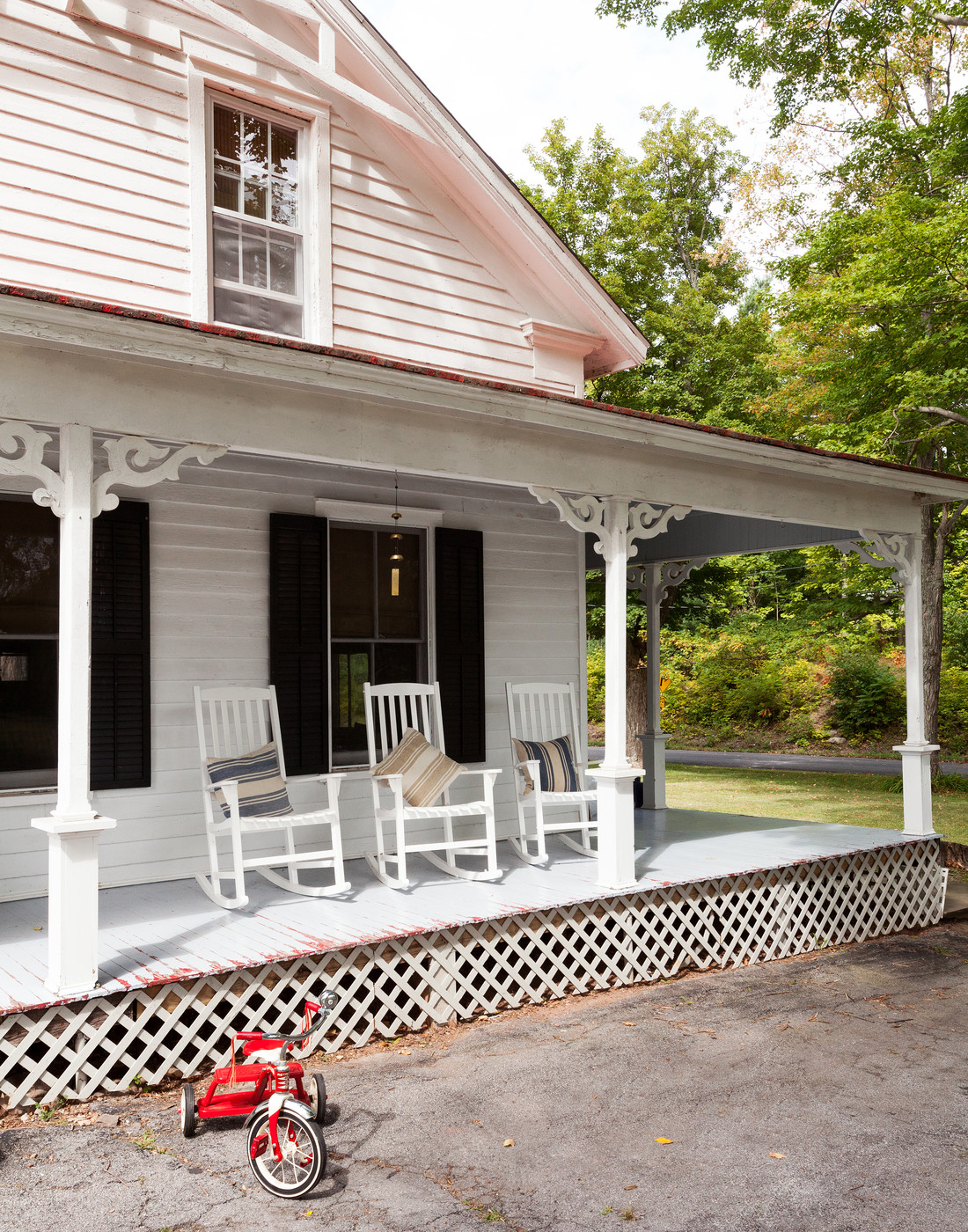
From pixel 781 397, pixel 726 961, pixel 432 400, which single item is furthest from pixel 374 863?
pixel 781 397

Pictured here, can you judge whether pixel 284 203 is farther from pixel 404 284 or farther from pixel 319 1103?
pixel 319 1103

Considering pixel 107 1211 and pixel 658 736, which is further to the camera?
pixel 658 736

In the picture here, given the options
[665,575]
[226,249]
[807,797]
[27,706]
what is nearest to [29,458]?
[27,706]

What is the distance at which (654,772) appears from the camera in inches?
357

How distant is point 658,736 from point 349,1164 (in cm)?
660

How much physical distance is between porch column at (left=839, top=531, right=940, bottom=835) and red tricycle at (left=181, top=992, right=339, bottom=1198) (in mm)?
4892

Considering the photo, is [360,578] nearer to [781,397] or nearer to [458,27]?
[781,397]

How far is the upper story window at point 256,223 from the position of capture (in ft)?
19.6

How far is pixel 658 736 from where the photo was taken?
30.9 ft

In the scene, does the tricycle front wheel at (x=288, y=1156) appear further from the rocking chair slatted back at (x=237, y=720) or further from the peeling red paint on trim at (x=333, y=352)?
the peeling red paint on trim at (x=333, y=352)

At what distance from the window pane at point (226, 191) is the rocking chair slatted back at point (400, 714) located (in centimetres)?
302

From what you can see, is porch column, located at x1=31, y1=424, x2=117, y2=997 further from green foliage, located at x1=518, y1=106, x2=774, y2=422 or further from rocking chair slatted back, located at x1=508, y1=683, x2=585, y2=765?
green foliage, located at x1=518, y1=106, x2=774, y2=422

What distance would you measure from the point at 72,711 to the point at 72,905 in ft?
2.31

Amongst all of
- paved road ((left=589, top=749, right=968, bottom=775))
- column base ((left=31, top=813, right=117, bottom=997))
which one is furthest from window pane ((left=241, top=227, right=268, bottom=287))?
paved road ((left=589, top=749, right=968, bottom=775))
